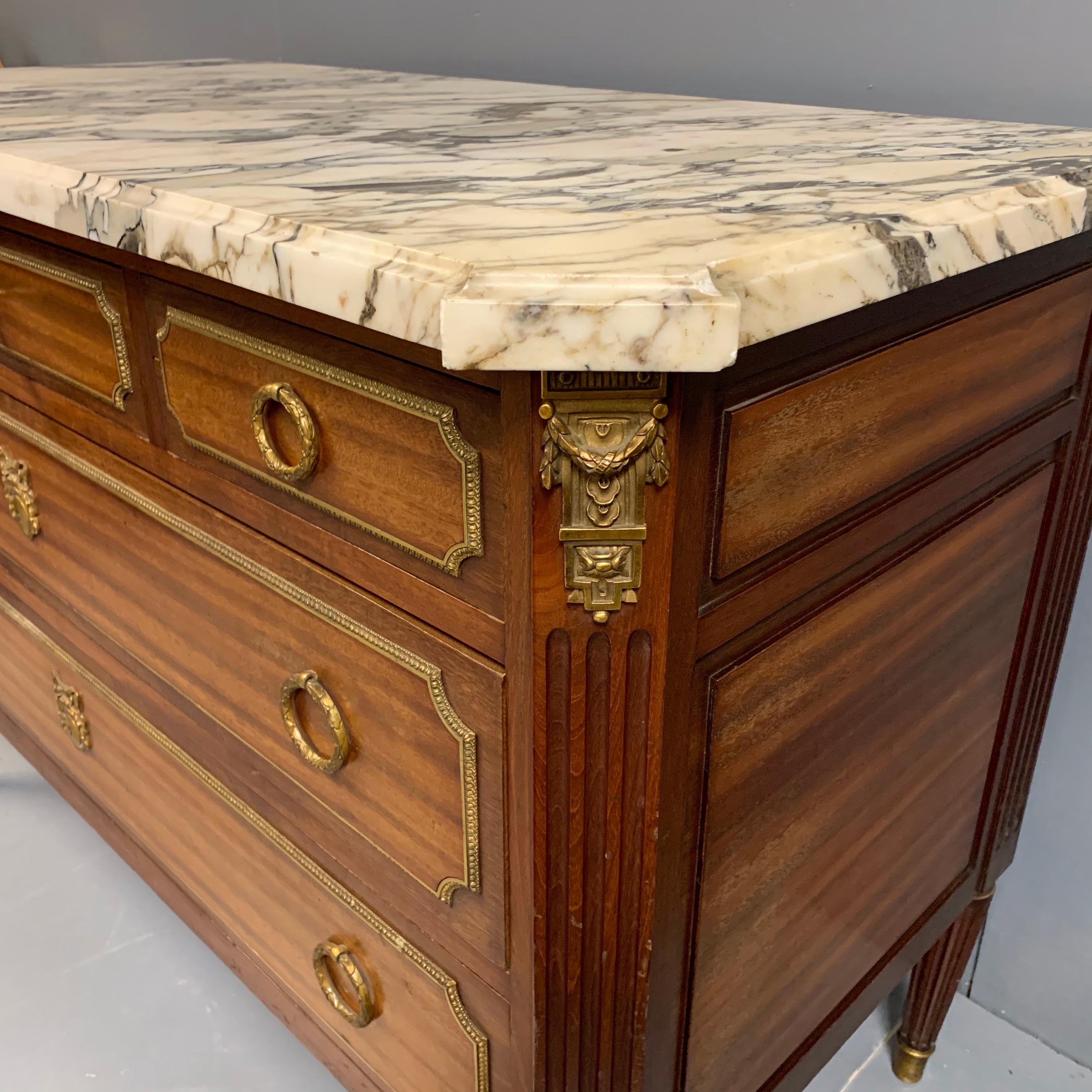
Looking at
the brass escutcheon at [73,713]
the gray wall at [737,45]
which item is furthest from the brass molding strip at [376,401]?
the gray wall at [737,45]

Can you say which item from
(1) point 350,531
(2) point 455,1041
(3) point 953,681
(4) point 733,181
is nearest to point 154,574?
(1) point 350,531

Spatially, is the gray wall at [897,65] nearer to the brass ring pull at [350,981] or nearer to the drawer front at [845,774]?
the drawer front at [845,774]

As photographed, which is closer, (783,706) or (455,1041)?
(783,706)

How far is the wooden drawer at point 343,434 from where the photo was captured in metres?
0.47

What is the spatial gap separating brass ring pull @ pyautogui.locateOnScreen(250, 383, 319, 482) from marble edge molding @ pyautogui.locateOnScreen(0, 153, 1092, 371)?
81mm

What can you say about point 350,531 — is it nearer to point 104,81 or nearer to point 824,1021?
point 824,1021

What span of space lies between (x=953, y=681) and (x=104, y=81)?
3.57 ft

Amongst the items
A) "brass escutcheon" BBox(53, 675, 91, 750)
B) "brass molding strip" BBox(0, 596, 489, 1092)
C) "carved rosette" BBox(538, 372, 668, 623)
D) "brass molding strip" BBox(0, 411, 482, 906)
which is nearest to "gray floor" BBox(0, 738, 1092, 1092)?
"brass escutcheon" BBox(53, 675, 91, 750)

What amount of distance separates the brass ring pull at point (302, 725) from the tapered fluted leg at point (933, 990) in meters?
0.65

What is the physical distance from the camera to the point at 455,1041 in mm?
690

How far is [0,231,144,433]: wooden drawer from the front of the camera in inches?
27.2

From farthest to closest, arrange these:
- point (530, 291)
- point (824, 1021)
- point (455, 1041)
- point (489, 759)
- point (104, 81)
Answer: point (104, 81) → point (824, 1021) → point (455, 1041) → point (489, 759) → point (530, 291)

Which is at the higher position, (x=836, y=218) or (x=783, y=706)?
(x=836, y=218)

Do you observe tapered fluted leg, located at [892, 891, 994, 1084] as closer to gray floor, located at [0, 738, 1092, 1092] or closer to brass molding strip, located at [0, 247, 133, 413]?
gray floor, located at [0, 738, 1092, 1092]
